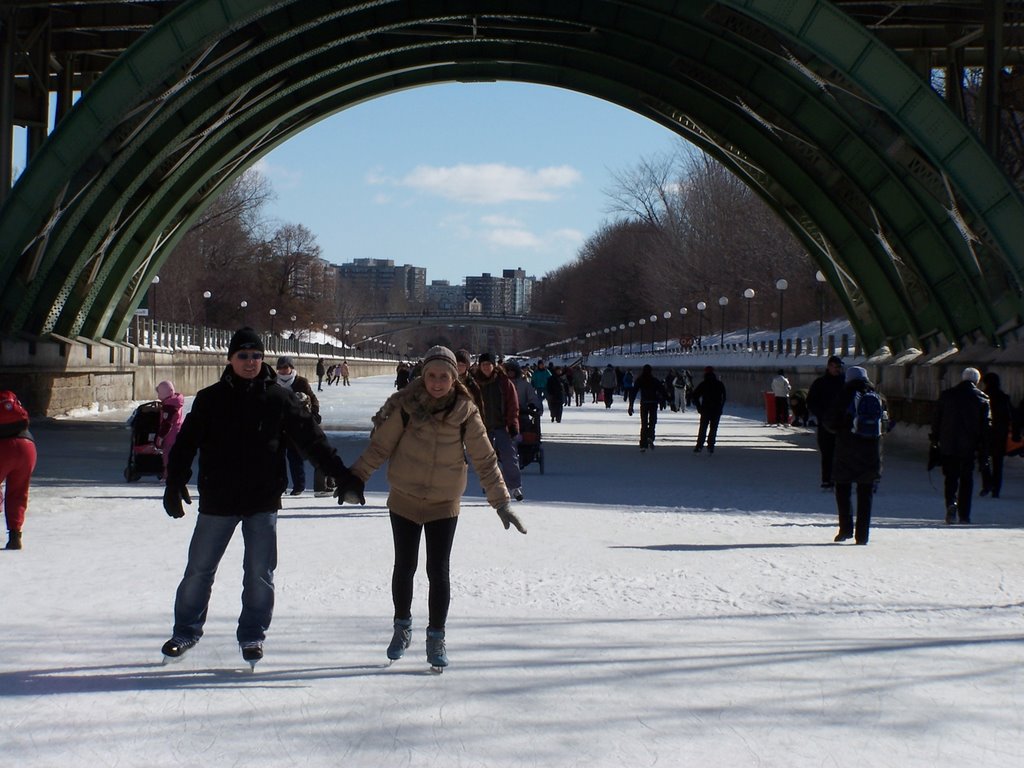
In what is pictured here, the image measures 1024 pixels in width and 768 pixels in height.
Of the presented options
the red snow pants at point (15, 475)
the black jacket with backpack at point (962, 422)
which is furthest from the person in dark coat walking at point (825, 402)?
the red snow pants at point (15, 475)

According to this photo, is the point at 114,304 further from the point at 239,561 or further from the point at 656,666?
the point at 656,666

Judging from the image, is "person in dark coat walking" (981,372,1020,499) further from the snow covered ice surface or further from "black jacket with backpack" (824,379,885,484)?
"black jacket with backpack" (824,379,885,484)

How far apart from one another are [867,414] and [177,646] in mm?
6402

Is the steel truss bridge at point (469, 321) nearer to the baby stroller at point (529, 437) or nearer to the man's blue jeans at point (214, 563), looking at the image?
the baby stroller at point (529, 437)

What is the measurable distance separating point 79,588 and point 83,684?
8.39 feet

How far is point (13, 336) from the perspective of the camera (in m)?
27.2

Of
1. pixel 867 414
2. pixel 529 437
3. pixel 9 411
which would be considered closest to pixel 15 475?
pixel 9 411

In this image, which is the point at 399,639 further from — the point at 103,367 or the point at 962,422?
the point at 103,367

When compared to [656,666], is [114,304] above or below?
above

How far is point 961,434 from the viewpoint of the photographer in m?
12.3

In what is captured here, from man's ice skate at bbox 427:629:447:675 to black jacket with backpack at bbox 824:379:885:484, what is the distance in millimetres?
5527

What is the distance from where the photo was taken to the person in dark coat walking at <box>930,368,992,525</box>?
12.3 meters

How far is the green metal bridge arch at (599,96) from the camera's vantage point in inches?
803

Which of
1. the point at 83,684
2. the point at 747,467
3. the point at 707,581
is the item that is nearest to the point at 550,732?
the point at 83,684
